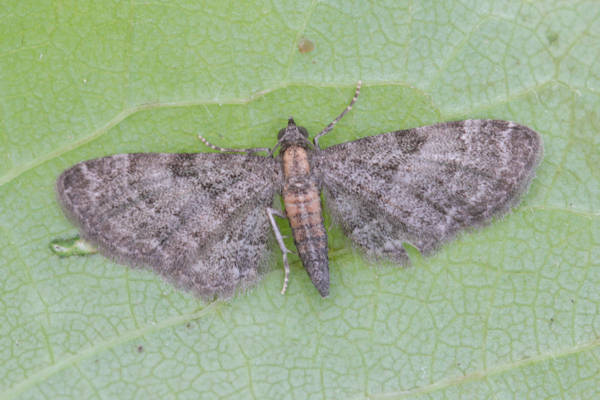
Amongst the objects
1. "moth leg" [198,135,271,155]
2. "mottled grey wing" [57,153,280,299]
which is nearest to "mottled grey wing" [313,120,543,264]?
"moth leg" [198,135,271,155]

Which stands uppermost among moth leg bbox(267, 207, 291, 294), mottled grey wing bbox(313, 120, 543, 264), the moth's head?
the moth's head

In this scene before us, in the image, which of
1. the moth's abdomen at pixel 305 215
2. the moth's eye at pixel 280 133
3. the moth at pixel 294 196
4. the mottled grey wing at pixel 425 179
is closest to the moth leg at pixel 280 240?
the moth at pixel 294 196

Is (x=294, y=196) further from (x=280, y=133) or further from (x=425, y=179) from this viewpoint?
(x=425, y=179)

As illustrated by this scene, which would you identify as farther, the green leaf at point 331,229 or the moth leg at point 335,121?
the moth leg at point 335,121

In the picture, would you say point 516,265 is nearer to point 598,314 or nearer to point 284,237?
point 598,314

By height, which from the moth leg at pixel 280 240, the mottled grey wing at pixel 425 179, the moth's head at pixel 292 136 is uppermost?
the moth's head at pixel 292 136

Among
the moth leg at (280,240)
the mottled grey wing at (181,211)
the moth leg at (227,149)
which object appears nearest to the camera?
the mottled grey wing at (181,211)

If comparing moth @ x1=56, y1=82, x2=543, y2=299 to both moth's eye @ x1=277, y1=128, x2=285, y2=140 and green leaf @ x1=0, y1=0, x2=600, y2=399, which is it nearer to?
moth's eye @ x1=277, y1=128, x2=285, y2=140

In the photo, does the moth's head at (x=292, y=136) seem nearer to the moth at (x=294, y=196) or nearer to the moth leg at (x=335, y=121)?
the moth at (x=294, y=196)
